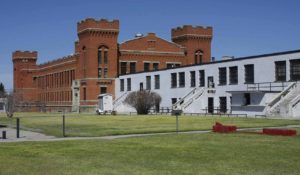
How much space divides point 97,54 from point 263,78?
36009 mm

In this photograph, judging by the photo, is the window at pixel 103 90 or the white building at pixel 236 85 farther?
the window at pixel 103 90

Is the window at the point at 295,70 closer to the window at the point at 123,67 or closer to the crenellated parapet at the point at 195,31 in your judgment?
the window at the point at 123,67

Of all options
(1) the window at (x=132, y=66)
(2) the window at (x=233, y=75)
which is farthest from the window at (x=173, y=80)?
(1) the window at (x=132, y=66)

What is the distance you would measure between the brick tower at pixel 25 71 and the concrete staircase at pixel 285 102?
82.7 metres

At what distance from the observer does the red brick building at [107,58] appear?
82312 mm

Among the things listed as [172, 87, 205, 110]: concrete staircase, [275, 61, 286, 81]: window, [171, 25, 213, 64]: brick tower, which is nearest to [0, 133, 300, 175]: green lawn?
[275, 61, 286, 81]: window

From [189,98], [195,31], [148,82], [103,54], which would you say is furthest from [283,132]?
[195,31]

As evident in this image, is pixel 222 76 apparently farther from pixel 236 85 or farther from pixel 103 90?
pixel 103 90

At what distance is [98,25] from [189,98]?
28.0 m

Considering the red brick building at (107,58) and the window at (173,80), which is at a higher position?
the red brick building at (107,58)

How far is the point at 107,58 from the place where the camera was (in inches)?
3282

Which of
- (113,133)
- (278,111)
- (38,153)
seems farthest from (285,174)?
(278,111)

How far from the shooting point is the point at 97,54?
270 ft

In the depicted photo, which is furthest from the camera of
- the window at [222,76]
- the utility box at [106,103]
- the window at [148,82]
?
the window at [148,82]
